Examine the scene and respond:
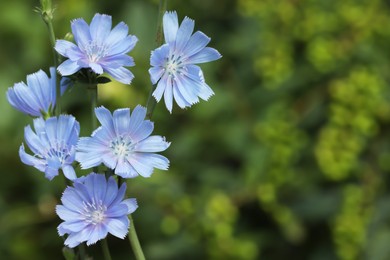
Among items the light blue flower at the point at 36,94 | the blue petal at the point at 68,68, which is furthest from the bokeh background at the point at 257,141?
the blue petal at the point at 68,68

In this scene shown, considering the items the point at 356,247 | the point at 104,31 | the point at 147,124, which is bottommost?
the point at 147,124

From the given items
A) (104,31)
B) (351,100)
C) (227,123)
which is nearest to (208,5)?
(227,123)

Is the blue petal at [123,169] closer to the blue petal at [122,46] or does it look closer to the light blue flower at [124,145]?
the light blue flower at [124,145]

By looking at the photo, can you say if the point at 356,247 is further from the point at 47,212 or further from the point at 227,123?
the point at 47,212

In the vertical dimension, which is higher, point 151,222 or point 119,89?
point 119,89

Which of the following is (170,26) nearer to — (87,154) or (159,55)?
(159,55)

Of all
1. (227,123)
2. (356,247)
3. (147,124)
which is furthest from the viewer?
(227,123)

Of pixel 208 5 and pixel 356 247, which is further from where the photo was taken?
pixel 208 5
